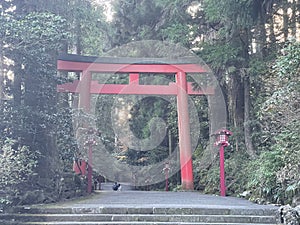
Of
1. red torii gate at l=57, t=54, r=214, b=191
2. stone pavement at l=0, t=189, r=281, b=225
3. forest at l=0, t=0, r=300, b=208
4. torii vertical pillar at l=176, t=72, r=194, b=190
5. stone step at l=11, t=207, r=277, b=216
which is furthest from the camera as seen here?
torii vertical pillar at l=176, t=72, r=194, b=190

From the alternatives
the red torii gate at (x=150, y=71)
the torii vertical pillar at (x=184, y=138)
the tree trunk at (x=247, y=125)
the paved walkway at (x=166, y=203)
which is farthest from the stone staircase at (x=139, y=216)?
the torii vertical pillar at (x=184, y=138)

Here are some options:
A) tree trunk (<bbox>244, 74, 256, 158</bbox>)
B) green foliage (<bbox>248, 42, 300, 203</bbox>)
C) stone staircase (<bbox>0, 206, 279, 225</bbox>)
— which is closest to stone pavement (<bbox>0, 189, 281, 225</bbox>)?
stone staircase (<bbox>0, 206, 279, 225</bbox>)

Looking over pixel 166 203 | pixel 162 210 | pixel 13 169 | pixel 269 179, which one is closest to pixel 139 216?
pixel 162 210

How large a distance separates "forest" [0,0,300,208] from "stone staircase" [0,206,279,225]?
61 centimetres

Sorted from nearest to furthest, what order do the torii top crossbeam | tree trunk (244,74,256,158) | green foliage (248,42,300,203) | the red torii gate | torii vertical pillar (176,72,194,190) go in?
green foliage (248,42,300,203) → tree trunk (244,74,256,158) → the torii top crossbeam → the red torii gate → torii vertical pillar (176,72,194,190)

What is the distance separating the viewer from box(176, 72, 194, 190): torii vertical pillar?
12.0 meters

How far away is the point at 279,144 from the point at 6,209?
5012mm

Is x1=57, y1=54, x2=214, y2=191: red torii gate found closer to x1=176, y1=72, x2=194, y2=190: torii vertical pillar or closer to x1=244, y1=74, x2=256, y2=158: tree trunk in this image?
x1=176, y1=72, x2=194, y2=190: torii vertical pillar

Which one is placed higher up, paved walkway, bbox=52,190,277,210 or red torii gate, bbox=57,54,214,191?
red torii gate, bbox=57,54,214,191

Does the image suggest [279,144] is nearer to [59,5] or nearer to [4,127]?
[4,127]

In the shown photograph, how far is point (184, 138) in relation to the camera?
12.2 meters

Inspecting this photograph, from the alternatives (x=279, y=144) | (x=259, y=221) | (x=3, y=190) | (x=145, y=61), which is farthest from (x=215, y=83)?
(x=3, y=190)

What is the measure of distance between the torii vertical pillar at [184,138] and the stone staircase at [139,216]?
256 inches

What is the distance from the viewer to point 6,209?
5738 mm
